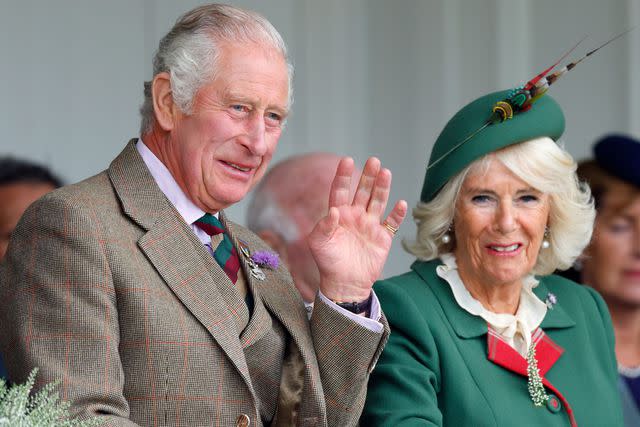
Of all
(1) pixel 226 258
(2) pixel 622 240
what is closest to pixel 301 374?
(1) pixel 226 258

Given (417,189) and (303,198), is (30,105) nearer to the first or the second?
(303,198)

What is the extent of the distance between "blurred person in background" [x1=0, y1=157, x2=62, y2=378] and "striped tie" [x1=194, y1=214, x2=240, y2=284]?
1372mm

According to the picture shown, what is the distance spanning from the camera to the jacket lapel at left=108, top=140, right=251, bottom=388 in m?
2.87

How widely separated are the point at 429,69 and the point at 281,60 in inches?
134

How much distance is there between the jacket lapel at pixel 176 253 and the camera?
113 inches

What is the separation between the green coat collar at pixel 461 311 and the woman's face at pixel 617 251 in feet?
2.27

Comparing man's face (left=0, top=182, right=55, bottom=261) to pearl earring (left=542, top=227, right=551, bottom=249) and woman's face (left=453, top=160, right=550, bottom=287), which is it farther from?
pearl earring (left=542, top=227, right=551, bottom=249)

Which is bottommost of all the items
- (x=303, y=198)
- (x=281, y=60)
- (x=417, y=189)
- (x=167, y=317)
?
(x=417, y=189)

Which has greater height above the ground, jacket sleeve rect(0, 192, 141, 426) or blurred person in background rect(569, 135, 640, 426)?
jacket sleeve rect(0, 192, 141, 426)

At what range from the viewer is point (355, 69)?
6.47 m

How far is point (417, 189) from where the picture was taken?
6.46m

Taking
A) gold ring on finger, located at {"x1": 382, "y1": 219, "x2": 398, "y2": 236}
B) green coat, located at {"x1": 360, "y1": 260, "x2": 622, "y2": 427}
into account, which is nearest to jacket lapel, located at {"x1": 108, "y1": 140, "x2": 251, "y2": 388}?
gold ring on finger, located at {"x1": 382, "y1": 219, "x2": 398, "y2": 236}

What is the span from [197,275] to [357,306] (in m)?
0.44

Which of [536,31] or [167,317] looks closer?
[167,317]
